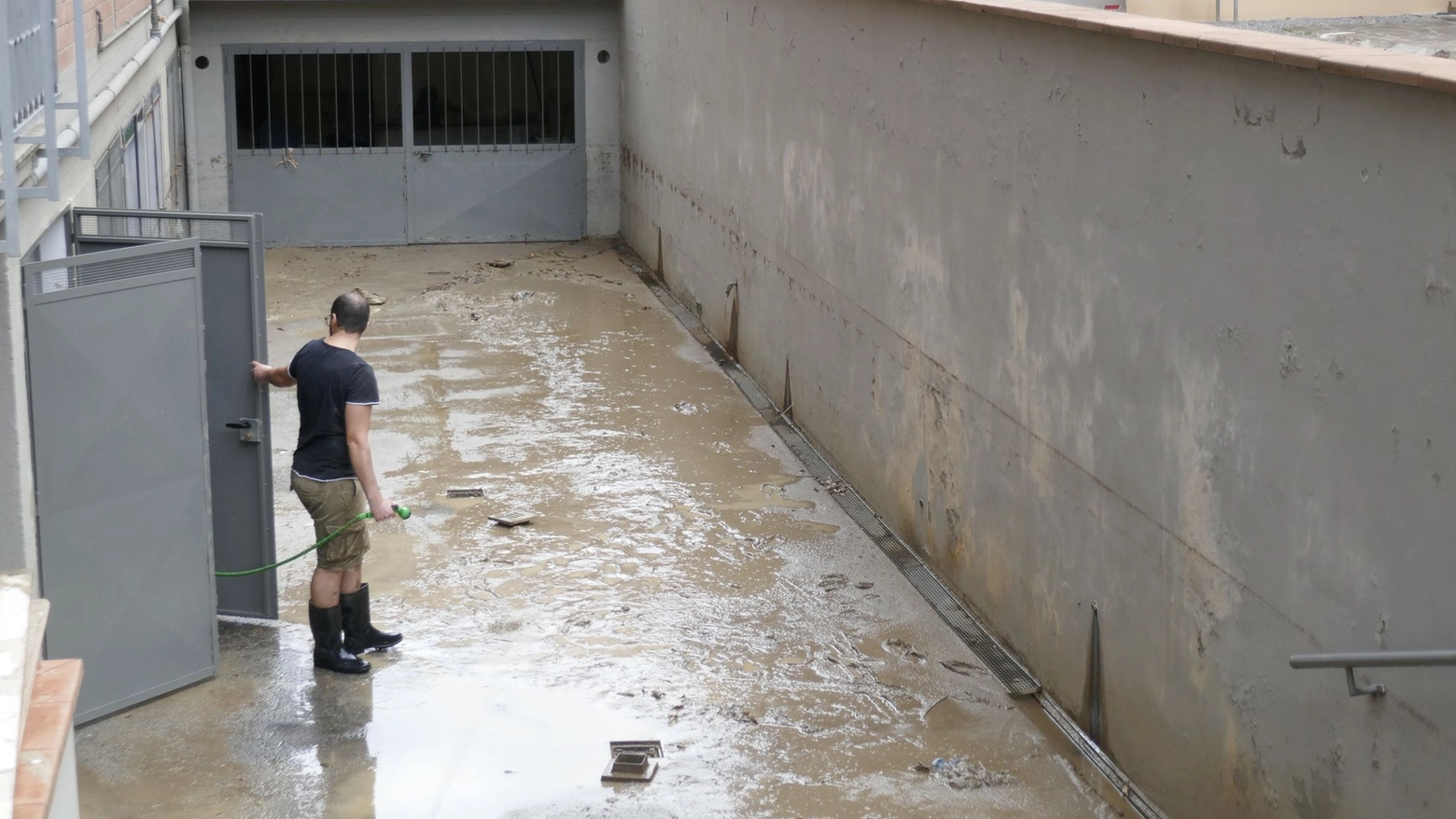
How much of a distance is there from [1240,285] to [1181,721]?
1513 mm

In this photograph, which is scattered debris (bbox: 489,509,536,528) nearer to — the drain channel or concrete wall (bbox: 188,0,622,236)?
the drain channel

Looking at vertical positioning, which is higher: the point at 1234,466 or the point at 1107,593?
the point at 1234,466

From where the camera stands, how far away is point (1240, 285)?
4676 mm

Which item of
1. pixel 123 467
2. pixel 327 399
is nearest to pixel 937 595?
pixel 327 399

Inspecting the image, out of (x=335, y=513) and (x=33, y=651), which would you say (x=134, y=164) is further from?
(x=33, y=651)

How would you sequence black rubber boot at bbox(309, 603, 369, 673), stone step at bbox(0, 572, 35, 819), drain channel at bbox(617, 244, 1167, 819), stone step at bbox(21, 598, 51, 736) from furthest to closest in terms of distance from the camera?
1. black rubber boot at bbox(309, 603, 369, 673)
2. drain channel at bbox(617, 244, 1167, 819)
3. stone step at bbox(21, 598, 51, 736)
4. stone step at bbox(0, 572, 35, 819)

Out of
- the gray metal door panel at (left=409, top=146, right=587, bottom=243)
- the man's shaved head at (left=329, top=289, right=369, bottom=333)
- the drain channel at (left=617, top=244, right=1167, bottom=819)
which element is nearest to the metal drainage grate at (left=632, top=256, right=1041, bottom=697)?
the drain channel at (left=617, top=244, right=1167, bottom=819)

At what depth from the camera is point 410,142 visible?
54.1 feet

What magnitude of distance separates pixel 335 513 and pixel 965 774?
9.01 ft

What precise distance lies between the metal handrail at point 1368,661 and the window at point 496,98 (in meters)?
13.7

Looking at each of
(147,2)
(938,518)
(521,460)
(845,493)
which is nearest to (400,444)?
(521,460)

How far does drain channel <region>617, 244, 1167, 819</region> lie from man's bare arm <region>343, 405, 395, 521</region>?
2659mm

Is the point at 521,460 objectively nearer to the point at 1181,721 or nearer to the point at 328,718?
the point at 328,718

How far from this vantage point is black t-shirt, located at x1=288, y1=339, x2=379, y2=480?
6.15 m
